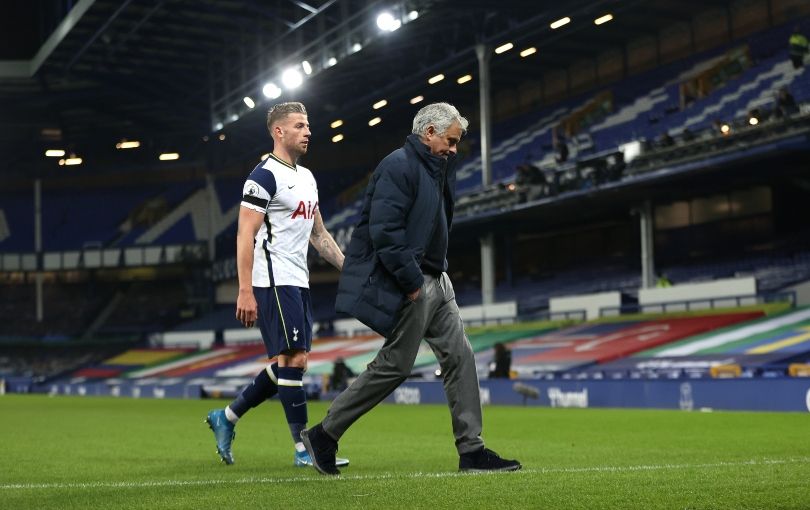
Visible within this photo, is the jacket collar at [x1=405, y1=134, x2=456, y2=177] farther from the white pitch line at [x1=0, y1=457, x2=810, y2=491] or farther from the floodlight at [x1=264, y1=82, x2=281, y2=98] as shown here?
the floodlight at [x1=264, y1=82, x2=281, y2=98]

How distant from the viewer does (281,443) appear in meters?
10.8

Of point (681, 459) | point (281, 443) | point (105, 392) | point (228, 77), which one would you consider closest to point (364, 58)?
point (228, 77)

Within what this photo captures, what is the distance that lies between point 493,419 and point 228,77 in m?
31.8

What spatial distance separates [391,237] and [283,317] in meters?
1.43

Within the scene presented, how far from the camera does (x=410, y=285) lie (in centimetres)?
650

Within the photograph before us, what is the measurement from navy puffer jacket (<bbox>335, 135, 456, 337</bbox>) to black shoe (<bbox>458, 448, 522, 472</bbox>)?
84 cm

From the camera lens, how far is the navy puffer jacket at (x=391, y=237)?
21.2 feet

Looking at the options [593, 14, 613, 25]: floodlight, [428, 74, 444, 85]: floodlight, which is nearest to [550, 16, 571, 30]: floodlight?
[593, 14, 613, 25]: floodlight

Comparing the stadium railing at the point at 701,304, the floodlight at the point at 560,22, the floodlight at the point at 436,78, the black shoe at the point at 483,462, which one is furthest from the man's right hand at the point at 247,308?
the floodlight at the point at 436,78

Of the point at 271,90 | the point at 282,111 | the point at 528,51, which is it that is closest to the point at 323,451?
the point at 282,111

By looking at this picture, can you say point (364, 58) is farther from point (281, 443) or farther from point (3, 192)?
point (3, 192)

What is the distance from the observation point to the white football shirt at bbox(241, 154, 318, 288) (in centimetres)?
768

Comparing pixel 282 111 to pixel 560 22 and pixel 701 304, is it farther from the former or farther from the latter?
pixel 560 22

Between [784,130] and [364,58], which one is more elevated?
[364,58]
